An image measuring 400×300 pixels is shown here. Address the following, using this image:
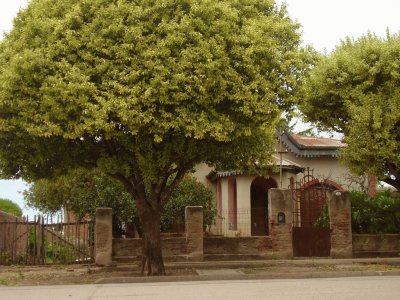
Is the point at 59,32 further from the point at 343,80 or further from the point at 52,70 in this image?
the point at 343,80

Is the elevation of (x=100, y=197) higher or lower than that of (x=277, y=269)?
higher

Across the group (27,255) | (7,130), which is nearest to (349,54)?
(7,130)

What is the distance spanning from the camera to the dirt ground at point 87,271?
15.0 meters

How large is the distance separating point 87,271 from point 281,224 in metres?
6.75

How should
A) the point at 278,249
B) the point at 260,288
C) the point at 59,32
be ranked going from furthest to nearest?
the point at 278,249 < the point at 59,32 < the point at 260,288

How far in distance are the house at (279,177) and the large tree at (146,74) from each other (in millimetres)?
10748

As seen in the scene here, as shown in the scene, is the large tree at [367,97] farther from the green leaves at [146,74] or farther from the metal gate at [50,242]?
the metal gate at [50,242]

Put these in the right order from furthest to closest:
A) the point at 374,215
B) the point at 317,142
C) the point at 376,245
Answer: the point at 317,142 → the point at 374,215 → the point at 376,245

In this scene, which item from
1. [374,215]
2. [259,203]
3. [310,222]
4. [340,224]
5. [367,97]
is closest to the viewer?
[367,97]

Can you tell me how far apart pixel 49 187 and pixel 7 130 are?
1537cm

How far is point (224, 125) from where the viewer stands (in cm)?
1364

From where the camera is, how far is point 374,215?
21.0 meters

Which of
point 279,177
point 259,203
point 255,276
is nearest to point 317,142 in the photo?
point 259,203

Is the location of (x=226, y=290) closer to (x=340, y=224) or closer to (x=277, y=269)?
(x=277, y=269)
